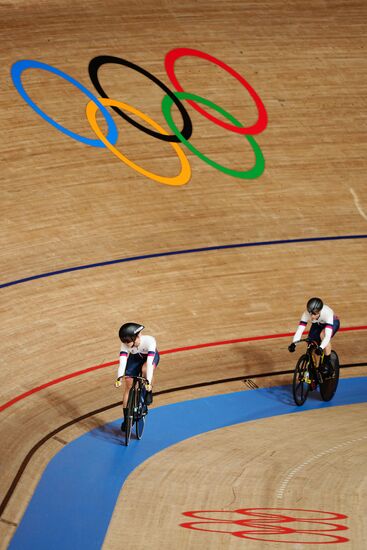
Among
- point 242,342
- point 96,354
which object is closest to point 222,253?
point 242,342

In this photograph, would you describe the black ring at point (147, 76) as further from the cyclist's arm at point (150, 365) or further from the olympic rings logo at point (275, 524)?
the olympic rings logo at point (275, 524)

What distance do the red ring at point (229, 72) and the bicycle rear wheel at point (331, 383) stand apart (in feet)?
13.8

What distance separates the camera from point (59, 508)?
6047 mm

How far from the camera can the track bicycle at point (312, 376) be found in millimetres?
8203

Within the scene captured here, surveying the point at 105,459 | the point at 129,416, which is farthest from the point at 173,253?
the point at 105,459

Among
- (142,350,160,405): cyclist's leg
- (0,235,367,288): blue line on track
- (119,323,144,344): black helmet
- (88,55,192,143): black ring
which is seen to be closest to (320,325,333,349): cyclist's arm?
(142,350,160,405): cyclist's leg

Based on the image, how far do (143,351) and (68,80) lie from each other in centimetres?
513

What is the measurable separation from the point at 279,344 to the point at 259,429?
5.60 feet

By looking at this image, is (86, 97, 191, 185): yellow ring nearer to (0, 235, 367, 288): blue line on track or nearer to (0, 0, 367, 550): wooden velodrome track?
(0, 0, 367, 550): wooden velodrome track

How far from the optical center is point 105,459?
6957mm

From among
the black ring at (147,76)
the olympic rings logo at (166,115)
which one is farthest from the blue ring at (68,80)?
the black ring at (147,76)

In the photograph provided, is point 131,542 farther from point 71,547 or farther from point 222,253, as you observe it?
point 222,253

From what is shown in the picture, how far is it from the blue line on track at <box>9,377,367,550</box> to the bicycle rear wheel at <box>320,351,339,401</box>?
0.07m

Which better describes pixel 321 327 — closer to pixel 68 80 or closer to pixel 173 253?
pixel 173 253
